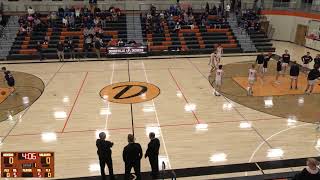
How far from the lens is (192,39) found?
2597 cm

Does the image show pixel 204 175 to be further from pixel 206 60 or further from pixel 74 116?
pixel 206 60

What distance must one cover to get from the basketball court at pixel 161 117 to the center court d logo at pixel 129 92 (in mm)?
48

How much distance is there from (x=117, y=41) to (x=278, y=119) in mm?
15341

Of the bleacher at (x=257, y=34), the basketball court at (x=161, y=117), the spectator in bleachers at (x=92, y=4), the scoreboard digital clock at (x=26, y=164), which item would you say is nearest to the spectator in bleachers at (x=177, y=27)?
the bleacher at (x=257, y=34)

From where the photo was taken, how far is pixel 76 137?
1101cm

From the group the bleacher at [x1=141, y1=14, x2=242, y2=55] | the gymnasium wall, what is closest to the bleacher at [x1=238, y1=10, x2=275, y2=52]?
the gymnasium wall

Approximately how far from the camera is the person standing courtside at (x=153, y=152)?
26.3 feet

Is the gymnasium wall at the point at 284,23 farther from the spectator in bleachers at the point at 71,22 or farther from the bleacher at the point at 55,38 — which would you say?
the spectator in bleachers at the point at 71,22

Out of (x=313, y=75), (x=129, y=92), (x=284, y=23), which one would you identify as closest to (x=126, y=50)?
(x=129, y=92)

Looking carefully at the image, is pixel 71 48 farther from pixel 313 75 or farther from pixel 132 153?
pixel 132 153

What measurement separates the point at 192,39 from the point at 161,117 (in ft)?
47.6

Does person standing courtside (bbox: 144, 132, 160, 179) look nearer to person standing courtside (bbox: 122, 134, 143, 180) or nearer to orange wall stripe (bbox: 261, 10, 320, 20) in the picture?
person standing courtside (bbox: 122, 134, 143, 180)

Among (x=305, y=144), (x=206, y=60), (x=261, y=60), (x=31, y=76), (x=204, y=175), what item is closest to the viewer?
(x=204, y=175)

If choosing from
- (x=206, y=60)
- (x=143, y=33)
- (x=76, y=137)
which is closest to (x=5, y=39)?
(x=143, y=33)
